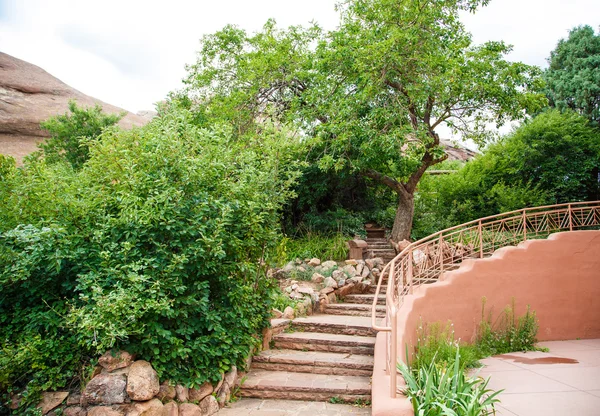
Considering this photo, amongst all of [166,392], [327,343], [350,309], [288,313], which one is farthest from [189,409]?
[350,309]

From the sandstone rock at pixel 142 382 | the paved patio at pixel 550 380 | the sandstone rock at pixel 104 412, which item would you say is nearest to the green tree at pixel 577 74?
the paved patio at pixel 550 380

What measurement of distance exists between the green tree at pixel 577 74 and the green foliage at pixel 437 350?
12.6 metres

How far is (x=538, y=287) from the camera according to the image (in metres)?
8.59

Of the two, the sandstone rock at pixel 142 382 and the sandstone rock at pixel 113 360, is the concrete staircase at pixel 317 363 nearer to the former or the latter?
the sandstone rock at pixel 142 382

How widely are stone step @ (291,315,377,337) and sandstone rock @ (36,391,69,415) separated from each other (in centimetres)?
382

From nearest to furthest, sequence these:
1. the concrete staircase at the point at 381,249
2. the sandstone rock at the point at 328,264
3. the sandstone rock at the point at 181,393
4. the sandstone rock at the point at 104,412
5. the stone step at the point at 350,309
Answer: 1. the sandstone rock at the point at 104,412
2. the sandstone rock at the point at 181,393
3. the stone step at the point at 350,309
4. the sandstone rock at the point at 328,264
5. the concrete staircase at the point at 381,249

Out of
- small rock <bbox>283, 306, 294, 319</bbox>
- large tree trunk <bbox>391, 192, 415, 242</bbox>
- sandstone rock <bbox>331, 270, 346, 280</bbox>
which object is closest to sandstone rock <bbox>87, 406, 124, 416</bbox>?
small rock <bbox>283, 306, 294, 319</bbox>

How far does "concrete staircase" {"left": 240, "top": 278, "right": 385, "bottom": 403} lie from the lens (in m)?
5.83

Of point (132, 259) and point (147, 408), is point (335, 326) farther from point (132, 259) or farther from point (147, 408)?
point (132, 259)

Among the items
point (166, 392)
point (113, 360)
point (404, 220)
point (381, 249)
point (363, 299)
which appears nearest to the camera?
point (113, 360)

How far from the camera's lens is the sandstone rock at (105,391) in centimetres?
478

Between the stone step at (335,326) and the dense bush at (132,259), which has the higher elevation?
the dense bush at (132,259)

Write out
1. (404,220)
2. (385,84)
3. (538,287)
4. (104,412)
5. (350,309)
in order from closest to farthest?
(104,412) < (538,287) < (350,309) < (385,84) < (404,220)

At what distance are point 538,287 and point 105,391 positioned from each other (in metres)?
7.86
